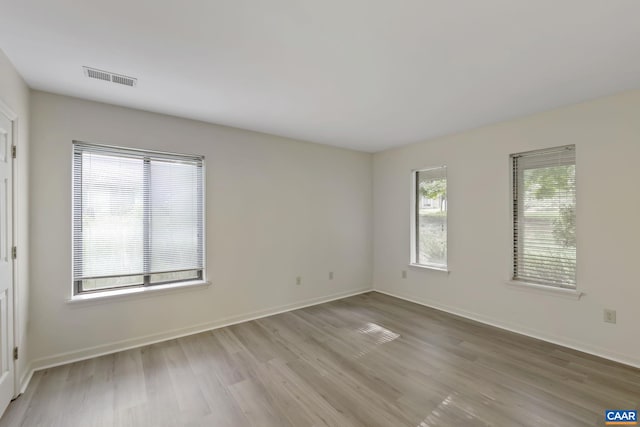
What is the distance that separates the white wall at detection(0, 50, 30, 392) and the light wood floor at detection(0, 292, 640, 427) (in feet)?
1.41

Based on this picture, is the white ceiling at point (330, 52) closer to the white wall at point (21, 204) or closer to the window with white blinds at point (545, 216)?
the white wall at point (21, 204)

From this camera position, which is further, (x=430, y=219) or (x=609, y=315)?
(x=430, y=219)

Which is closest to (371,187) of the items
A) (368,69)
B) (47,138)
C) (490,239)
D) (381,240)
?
(381,240)

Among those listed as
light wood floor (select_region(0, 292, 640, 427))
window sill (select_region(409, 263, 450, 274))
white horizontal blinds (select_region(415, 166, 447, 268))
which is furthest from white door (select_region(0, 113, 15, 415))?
white horizontal blinds (select_region(415, 166, 447, 268))

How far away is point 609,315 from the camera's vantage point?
275 cm

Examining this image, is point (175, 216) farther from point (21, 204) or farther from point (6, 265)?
point (6, 265)

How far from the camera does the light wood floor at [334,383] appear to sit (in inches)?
78.2

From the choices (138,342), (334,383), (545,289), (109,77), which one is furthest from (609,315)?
(109,77)

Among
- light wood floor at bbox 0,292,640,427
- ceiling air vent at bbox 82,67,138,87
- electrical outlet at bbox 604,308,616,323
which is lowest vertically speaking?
light wood floor at bbox 0,292,640,427

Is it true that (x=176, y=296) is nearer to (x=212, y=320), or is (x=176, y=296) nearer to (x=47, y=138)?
(x=212, y=320)

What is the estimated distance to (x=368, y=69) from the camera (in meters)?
2.24

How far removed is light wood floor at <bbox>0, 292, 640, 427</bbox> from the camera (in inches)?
78.2

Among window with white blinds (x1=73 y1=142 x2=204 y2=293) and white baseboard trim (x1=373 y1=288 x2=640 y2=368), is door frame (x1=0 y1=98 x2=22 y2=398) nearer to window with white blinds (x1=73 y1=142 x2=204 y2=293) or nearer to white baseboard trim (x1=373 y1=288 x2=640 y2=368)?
window with white blinds (x1=73 y1=142 x2=204 y2=293)

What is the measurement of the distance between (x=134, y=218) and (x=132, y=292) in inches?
30.9
